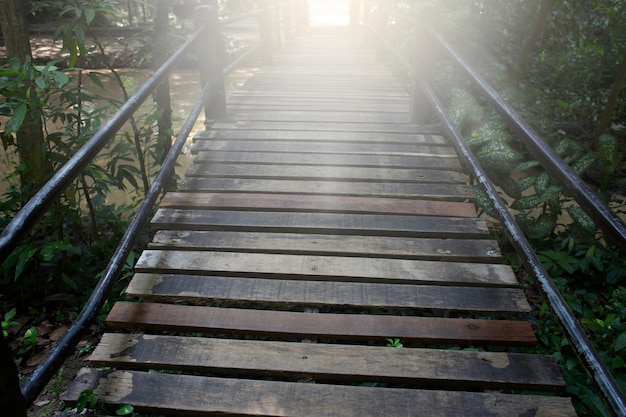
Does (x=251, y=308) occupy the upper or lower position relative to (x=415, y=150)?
lower

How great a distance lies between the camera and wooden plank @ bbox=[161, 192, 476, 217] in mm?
2836

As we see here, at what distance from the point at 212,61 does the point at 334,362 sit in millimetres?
2892

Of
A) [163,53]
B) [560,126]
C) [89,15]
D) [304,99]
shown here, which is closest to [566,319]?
[89,15]

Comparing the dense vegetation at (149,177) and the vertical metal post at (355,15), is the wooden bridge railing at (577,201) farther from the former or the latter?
the vertical metal post at (355,15)

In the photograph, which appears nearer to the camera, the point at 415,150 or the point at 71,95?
the point at 71,95

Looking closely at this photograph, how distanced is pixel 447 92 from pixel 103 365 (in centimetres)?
617

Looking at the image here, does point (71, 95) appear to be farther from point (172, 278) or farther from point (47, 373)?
A: point (47, 373)

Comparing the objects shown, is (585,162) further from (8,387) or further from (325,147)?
(8,387)

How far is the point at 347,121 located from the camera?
4352 mm

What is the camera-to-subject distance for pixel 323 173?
331 centimetres

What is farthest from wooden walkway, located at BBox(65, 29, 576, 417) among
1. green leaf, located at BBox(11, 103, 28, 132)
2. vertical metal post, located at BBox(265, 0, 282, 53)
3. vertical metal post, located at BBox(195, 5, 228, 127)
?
vertical metal post, located at BBox(265, 0, 282, 53)

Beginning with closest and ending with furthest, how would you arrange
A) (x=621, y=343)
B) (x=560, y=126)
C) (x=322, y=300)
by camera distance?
1. (x=322, y=300)
2. (x=621, y=343)
3. (x=560, y=126)

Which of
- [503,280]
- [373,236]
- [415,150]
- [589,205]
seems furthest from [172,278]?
[415,150]

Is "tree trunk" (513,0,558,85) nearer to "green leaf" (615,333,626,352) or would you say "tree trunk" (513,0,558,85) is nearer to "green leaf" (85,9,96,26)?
"green leaf" (615,333,626,352)
